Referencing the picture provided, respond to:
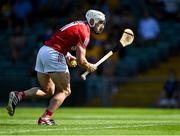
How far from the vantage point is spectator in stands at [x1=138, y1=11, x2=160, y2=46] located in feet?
97.0

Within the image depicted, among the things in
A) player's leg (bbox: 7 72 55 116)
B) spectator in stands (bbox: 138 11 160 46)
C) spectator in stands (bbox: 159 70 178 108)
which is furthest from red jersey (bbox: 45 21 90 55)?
spectator in stands (bbox: 138 11 160 46)

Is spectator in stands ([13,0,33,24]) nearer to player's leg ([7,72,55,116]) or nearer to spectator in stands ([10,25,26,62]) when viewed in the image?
spectator in stands ([10,25,26,62])

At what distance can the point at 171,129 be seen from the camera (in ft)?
46.0

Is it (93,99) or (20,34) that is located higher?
(20,34)

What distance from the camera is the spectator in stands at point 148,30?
2956cm

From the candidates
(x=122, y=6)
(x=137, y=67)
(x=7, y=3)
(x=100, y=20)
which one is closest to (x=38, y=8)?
(x=7, y=3)

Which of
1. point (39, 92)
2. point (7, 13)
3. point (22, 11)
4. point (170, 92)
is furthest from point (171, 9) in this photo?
point (39, 92)

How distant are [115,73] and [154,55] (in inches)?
80.2

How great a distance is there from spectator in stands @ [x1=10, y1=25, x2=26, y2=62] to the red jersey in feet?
51.4

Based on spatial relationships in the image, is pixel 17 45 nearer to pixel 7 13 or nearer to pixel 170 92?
pixel 7 13

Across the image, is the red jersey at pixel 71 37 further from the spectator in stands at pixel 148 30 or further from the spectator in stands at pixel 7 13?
the spectator in stands at pixel 7 13

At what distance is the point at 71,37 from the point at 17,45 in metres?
16.2

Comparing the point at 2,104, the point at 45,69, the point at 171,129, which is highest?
the point at 45,69

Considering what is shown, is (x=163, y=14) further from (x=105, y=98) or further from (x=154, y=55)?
(x=105, y=98)
